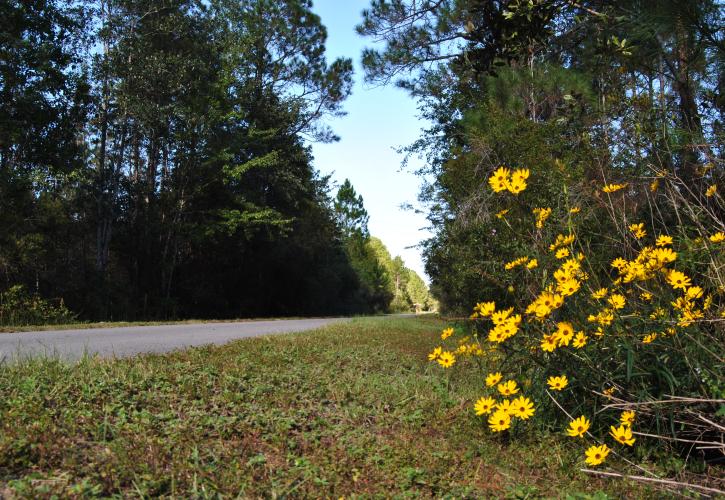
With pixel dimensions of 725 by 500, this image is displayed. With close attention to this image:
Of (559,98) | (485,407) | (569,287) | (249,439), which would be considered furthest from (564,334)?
(559,98)

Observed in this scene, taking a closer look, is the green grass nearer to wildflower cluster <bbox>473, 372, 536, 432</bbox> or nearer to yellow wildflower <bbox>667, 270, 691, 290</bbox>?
wildflower cluster <bbox>473, 372, 536, 432</bbox>

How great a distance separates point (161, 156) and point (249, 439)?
19.9 metres

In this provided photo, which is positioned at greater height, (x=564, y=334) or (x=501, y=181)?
(x=501, y=181)

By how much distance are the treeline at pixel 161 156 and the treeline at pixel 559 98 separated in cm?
856

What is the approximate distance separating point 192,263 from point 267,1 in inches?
467

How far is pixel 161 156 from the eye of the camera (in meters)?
20.9

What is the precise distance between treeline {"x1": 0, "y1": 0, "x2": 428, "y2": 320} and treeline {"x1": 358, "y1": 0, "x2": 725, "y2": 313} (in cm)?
856

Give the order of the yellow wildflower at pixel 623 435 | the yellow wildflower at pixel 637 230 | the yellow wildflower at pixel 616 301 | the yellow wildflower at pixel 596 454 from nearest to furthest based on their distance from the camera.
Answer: the yellow wildflower at pixel 596 454 < the yellow wildflower at pixel 623 435 < the yellow wildflower at pixel 616 301 < the yellow wildflower at pixel 637 230

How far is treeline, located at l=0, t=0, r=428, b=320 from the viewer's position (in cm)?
1452

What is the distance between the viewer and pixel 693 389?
10.1 feet

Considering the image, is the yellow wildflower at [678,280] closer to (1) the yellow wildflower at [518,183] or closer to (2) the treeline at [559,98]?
(2) the treeline at [559,98]

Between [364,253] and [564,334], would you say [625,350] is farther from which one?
[364,253]

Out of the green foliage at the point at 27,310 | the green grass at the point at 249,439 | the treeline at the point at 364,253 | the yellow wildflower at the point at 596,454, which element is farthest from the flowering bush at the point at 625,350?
the treeline at the point at 364,253

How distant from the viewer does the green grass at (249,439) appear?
2.42 m
